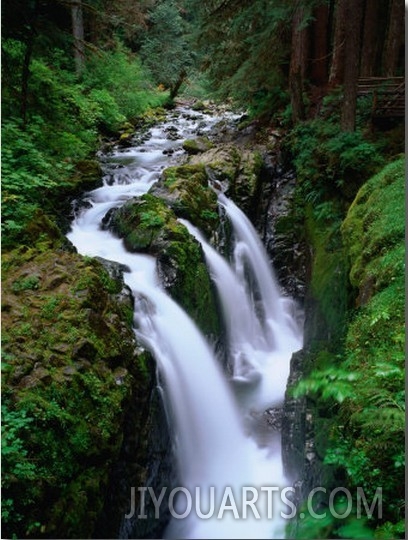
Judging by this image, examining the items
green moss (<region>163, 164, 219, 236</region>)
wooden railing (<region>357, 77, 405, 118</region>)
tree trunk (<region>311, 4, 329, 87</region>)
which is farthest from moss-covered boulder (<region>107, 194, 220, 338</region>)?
tree trunk (<region>311, 4, 329, 87</region>)

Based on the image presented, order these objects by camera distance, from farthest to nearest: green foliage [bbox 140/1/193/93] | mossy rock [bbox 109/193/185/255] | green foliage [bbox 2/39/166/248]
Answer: green foliage [bbox 140/1/193/93]
mossy rock [bbox 109/193/185/255]
green foliage [bbox 2/39/166/248]

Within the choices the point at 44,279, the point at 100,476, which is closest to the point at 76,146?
the point at 44,279

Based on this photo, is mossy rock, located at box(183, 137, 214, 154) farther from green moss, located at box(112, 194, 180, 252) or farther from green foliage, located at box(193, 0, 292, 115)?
green moss, located at box(112, 194, 180, 252)

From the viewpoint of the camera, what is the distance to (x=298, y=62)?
11.4 meters

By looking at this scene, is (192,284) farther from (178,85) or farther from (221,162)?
(178,85)

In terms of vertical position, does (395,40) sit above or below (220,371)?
above

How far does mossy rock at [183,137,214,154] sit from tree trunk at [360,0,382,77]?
14.2ft

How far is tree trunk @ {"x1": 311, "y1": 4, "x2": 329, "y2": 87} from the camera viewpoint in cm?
1216

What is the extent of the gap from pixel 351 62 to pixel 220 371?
19.0 ft

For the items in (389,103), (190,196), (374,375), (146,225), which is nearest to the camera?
(374,375)

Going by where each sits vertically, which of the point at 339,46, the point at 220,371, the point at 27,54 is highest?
the point at 339,46

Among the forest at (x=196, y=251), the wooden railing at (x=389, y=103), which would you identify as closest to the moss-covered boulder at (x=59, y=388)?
the forest at (x=196, y=251)

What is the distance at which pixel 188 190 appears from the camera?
323 inches

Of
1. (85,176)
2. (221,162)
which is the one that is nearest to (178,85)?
(221,162)
